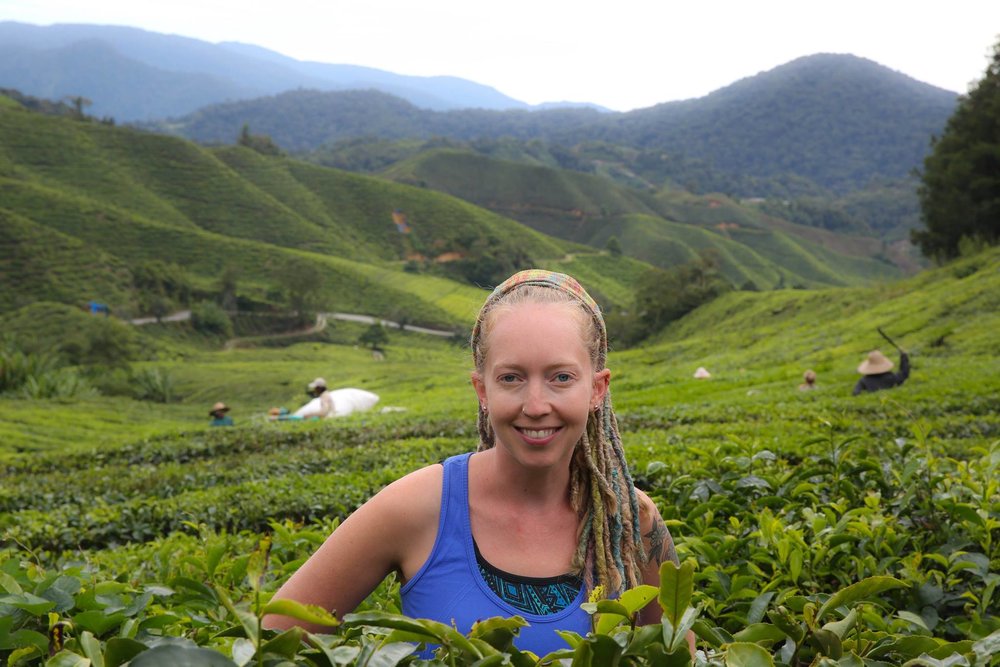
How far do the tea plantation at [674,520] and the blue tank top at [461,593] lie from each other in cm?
17

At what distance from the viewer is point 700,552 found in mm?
2260

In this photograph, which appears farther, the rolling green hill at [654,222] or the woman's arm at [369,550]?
the rolling green hill at [654,222]

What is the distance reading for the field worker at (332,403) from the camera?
1650 centimetres

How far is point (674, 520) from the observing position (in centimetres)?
234

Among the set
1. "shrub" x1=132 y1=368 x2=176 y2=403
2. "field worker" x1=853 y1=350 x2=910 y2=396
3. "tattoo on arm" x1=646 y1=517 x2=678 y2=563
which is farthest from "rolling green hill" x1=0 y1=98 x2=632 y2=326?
"tattoo on arm" x1=646 y1=517 x2=678 y2=563

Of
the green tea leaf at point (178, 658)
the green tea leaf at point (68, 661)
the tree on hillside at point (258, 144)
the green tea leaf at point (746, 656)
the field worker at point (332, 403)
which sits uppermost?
the tree on hillside at point (258, 144)

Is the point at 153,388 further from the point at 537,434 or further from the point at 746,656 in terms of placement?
the point at 746,656

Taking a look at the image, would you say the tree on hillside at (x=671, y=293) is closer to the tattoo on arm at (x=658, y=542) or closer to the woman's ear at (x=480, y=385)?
the tattoo on arm at (x=658, y=542)

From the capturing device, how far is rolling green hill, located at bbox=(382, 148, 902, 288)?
4013 inches

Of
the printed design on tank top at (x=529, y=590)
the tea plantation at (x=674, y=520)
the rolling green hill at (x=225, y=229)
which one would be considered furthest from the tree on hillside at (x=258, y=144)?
the printed design on tank top at (x=529, y=590)

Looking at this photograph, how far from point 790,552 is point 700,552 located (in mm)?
257

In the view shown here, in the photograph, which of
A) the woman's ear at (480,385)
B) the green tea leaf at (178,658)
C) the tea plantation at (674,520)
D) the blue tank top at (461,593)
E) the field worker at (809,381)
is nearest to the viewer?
the green tea leaf at (178,658)

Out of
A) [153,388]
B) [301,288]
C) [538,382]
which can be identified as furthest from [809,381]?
[301,288]

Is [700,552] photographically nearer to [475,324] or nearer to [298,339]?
[475,324]
